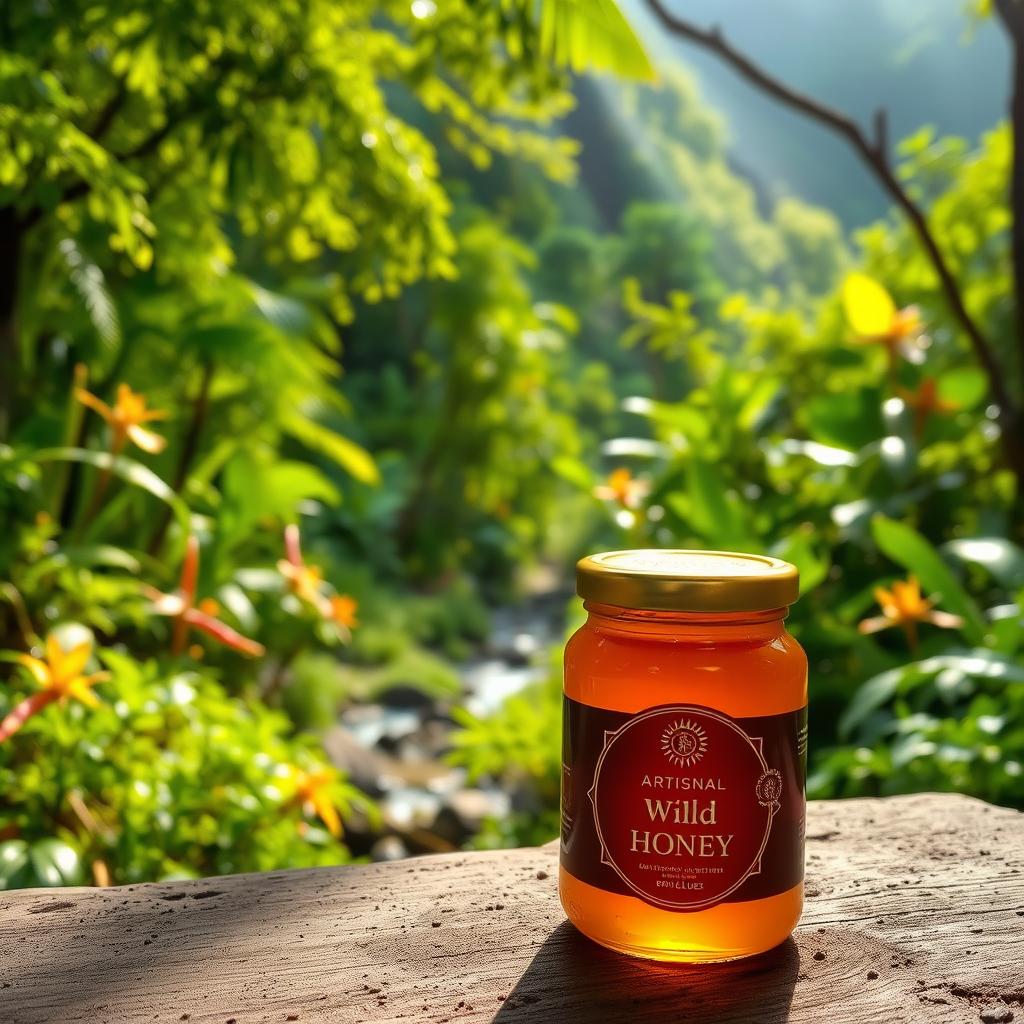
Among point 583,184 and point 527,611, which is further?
point 583,184

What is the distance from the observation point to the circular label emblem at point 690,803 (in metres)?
0.63

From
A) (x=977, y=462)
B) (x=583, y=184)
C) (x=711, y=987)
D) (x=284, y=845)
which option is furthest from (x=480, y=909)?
(x=583, y=184)

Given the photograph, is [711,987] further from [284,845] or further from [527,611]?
[527,611]

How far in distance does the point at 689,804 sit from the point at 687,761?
0.09 feet

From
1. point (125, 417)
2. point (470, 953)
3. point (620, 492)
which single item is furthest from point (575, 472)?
point (470, 953)

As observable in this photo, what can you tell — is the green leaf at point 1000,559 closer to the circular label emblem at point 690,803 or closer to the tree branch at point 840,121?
the tree branch at point 840,121

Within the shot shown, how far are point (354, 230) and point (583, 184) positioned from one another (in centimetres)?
1066

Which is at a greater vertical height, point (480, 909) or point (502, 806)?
point (480, 909)

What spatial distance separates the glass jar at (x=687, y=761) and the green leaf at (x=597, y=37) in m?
0.89

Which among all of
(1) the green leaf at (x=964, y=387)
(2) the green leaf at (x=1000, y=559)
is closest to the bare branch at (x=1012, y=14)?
(1) the green leaf at (x=964, y=387)

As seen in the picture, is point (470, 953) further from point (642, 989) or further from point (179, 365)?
point (179, 365)

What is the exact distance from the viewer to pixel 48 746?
149 cm

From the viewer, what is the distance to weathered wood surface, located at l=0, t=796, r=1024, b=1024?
0.63 metres

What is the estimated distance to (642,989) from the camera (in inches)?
25.5
